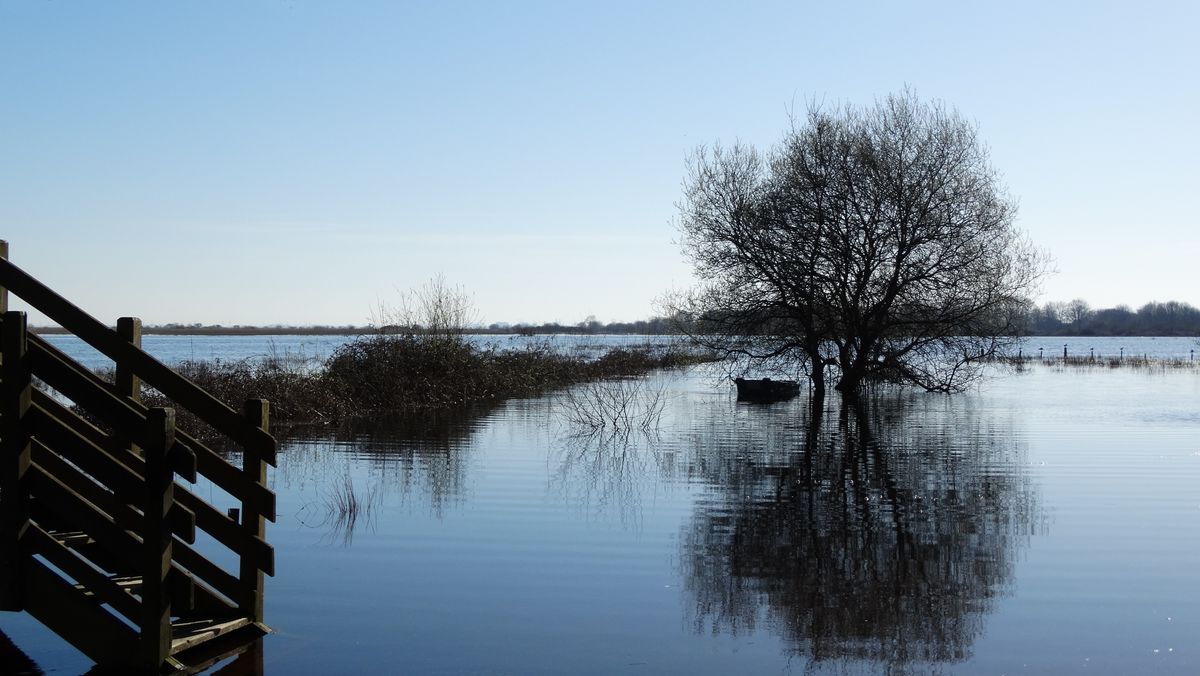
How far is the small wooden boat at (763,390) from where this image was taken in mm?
39156

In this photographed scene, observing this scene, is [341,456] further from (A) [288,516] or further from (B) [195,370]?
(B) [195,370]

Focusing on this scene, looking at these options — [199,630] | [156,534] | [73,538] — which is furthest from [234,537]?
[73,538]

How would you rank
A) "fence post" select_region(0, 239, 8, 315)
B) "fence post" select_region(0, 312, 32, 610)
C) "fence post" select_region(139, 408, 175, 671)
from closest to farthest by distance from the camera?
"fence post" select_region(139, 408, 175, 671)
"fence post" select_region(0, 312, 32, 610)
"fence post" select_region(0, 239, 8, 315)

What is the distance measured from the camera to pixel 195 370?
28625 millimetres

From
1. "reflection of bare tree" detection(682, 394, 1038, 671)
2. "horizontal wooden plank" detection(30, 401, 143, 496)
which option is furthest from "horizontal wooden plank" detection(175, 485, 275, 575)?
"reflection of bare tree" detection(682, 394, 1038, 671)

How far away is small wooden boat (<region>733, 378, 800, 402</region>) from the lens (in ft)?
128

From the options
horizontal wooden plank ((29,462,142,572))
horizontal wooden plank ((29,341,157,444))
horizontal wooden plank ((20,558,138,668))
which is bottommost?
horizontal wooden plank ((20,558,138,668))

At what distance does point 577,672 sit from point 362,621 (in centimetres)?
215

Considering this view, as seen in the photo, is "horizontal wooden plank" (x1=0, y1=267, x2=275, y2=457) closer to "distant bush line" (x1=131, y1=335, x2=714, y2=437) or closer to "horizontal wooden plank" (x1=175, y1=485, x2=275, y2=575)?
"horizontal wooden plank" (x1=175, y1=485, x2=275, y2=575)

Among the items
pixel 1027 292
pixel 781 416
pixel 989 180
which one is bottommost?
pixel 781 416

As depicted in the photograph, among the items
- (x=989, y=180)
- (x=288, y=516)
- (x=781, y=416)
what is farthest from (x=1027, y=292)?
(x=288, y=516)

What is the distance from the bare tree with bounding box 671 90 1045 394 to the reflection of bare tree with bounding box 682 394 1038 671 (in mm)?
17609

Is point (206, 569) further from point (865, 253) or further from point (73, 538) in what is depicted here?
point (865, 253)

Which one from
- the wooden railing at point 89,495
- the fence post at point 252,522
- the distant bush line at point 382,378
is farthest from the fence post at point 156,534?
the distant bush line at point 382,378
